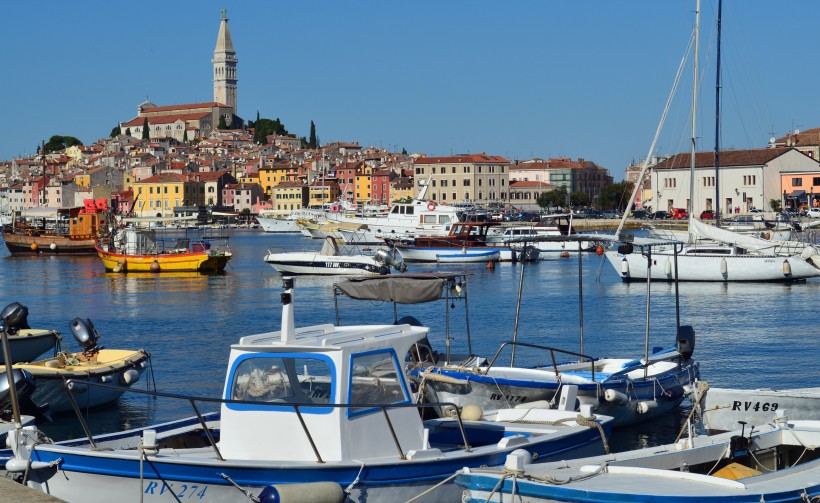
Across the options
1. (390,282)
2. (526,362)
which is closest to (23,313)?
(390,282)

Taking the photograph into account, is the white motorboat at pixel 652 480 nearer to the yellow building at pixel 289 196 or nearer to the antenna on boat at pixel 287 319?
the antenna on boat at pixel 287 319

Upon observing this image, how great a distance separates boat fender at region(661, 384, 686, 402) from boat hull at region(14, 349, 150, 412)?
7.11 meters

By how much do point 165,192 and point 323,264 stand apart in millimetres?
120770

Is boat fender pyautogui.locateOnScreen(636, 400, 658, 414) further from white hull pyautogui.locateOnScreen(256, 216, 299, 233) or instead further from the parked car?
white hull pyautogui.locateOnScreen(256, 216, 299, 233)

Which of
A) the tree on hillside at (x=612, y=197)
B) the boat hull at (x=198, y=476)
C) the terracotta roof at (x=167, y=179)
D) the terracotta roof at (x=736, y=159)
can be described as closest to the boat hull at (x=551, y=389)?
the boat hull at (x=198, y=476)

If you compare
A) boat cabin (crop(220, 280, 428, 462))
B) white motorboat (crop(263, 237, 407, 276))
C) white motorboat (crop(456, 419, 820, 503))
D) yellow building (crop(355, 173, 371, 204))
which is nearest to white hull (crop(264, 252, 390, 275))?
white motorboat (crop(263, 237, 407, 276))

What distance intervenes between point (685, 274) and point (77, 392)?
89.7 feet

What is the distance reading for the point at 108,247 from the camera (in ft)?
173

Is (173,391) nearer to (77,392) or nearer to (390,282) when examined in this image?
(77,392)

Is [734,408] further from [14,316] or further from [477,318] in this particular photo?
[477,318]

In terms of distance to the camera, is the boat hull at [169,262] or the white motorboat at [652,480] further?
the boat hull at [169,262]

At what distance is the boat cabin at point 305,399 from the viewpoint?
950cm

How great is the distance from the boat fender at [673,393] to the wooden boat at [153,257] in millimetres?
33106

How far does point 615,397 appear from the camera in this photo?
14539mm
